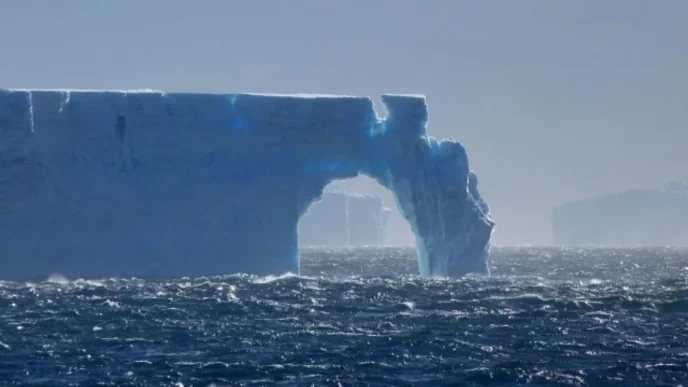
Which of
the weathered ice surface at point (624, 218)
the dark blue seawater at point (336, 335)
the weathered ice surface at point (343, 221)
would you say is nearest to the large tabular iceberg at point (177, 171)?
the dark blue seawater at point (336, 335)

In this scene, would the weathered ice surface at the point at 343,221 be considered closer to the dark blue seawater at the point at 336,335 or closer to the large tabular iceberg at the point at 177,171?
Result: the large tabular iceberg at the point at 177,171

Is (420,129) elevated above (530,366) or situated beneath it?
elevated above

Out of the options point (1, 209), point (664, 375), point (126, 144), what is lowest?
point (664, 375)

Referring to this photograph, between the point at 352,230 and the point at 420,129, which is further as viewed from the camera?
the point at 352,230

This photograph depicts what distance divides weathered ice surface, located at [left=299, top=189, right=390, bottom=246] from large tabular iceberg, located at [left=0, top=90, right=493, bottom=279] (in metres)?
49.7

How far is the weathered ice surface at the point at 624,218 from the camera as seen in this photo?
284 feet

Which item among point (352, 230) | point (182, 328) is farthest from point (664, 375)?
point (352, 230)

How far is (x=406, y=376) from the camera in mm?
12328

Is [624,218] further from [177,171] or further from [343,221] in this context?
[177,171]

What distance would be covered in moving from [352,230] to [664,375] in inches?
2714

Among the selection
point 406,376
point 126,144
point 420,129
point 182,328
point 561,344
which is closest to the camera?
point 406,376

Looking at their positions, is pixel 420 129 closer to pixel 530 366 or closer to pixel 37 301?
pixel 37 301

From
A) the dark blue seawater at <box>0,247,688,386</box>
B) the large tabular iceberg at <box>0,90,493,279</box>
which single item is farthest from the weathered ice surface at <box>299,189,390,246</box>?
the dark blue seawater at <box>0,247,688,386</box>

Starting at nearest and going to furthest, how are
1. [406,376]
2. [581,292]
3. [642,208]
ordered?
[406,376]
[581,292]
[642,208]
